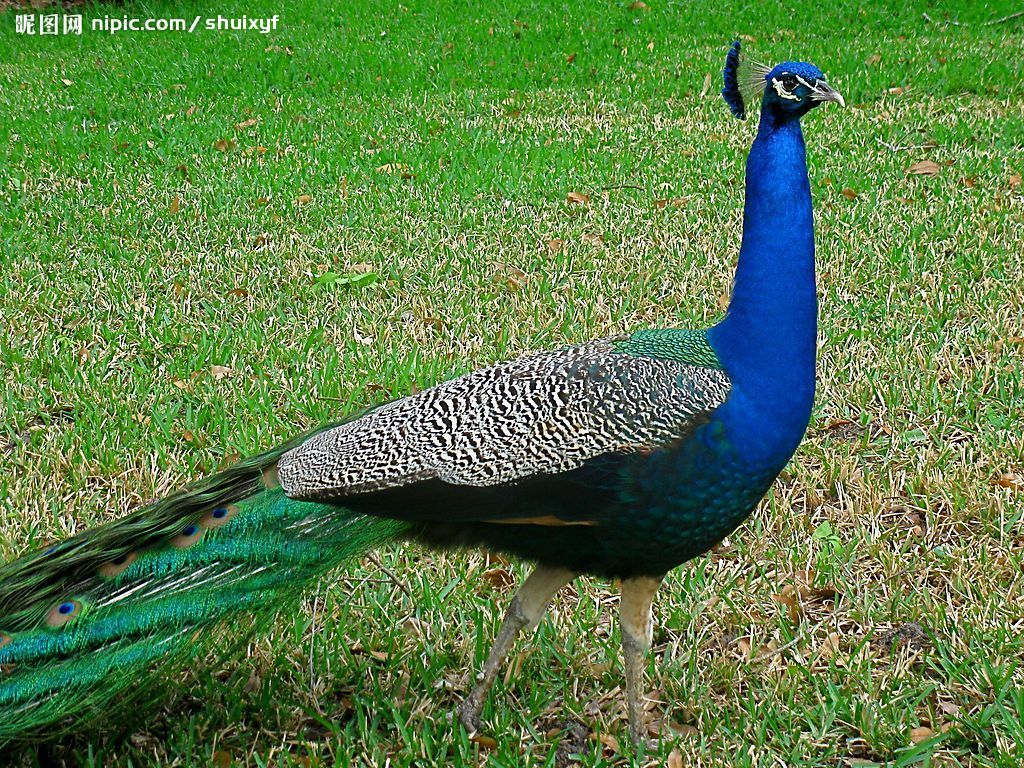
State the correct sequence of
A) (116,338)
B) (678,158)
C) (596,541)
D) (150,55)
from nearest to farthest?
(596,541)
(116,338)
(678,158)
(150,55)

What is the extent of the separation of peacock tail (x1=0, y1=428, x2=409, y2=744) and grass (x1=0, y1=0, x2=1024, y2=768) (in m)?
0.27

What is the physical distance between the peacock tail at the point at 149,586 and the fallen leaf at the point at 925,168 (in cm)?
461

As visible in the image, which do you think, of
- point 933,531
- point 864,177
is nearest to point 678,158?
point 864,177

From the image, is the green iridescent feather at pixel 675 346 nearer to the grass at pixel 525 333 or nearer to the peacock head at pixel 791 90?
the peacock head at pixel 791 90

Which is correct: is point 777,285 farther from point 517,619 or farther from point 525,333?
point 525,333

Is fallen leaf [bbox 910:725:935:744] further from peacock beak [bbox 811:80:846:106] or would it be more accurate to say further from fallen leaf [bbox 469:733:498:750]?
peacock beak [bbox 811:80:846:106]

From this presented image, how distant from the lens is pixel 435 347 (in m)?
4.01

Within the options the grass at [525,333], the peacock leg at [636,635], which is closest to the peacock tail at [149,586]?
the grass at [525,333]

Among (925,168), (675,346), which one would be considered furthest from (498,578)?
(925,168)

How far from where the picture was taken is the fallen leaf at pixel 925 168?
19.1ft

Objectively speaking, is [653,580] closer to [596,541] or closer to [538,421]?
[596,541]

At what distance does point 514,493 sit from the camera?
6.58ft

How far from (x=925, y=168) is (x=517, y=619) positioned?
14.9 feet

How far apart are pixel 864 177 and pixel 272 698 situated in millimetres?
4489
